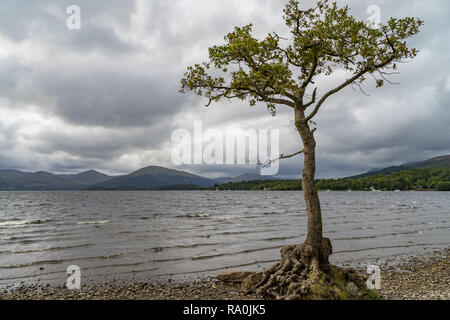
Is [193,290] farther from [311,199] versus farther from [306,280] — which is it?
[311,199]

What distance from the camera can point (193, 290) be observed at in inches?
488

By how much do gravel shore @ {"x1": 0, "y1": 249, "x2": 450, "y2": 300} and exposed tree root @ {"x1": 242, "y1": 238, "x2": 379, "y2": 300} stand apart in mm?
826

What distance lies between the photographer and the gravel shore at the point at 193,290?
1128 centimetres

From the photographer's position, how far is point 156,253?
21.0 meters

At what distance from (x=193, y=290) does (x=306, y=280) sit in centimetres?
525

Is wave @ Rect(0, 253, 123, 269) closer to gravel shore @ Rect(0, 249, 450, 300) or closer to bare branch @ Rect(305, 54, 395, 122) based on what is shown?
gravel shore @ Rect(0, 249, 450, 300)

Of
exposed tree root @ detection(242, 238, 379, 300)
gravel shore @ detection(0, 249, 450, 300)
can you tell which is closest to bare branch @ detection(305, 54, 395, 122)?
exposed tree root @ detection(242, 238, 379, 300)

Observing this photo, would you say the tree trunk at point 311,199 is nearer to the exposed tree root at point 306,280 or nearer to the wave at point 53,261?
the exposed tree root at point 306,280

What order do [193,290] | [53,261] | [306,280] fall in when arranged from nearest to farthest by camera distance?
[306,280] < [193,290] < [53,261]

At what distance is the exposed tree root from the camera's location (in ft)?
31.4

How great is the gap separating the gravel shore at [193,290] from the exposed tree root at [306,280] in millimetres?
826

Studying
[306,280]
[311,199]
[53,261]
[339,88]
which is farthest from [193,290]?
[53,261]

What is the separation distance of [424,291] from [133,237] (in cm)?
2481
